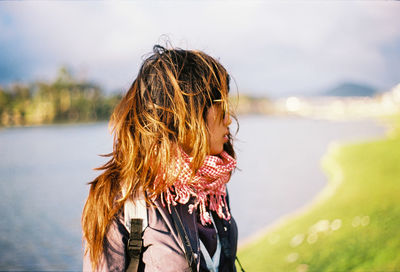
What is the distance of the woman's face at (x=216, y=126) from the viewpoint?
4.69ft

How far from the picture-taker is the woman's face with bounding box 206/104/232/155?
143 centimetres

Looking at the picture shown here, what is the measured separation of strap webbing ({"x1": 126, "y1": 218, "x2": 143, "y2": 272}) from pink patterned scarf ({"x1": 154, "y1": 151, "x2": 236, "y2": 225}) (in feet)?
0.43

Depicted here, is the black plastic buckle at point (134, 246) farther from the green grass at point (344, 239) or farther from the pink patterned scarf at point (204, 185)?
the green grass at point (344, 239)

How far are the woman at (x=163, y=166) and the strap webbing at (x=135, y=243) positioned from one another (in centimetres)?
1

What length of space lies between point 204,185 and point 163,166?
244 mm

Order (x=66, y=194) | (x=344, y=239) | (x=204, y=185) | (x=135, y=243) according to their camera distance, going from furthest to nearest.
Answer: (x=66, y=194) → (x=344, y=239) → (x=204, y=185) → (x=135, y=243)

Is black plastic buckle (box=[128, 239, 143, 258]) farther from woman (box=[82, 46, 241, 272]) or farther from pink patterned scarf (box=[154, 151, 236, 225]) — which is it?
pink patterned scarf (box=[154, 151, 236, 225])

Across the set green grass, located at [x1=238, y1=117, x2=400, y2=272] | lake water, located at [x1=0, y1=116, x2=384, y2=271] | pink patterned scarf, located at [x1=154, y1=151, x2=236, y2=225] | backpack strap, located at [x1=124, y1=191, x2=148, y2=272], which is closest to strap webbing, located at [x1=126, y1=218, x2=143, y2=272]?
backpack strap, located at [x1=124, y1=191, x2=148, y2=272]

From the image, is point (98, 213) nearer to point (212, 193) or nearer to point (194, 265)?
point (194, 265)

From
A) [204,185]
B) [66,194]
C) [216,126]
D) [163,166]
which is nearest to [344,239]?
[204,185]

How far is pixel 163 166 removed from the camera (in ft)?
4.56

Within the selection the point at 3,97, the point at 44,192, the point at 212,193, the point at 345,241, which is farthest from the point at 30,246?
the point at 3,97

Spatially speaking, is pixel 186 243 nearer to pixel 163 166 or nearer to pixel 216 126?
pixel 163 166

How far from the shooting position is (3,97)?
2845 cm
